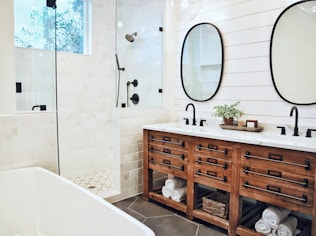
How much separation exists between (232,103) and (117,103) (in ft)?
4.51

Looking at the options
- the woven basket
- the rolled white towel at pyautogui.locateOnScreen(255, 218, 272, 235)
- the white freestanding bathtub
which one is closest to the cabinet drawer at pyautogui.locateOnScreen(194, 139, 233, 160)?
the woven basket

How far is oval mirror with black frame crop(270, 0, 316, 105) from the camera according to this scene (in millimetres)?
2340

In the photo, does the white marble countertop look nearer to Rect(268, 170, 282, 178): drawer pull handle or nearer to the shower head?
Rect(268, 170, 282, 178): drawer pull handle

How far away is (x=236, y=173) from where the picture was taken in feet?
7.36

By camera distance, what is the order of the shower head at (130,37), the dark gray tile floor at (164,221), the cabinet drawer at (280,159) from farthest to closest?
1. the shower head at (130,37)
2. the dark gray tile floor at (164,221)
3. the cabinet drawer at (280,159)

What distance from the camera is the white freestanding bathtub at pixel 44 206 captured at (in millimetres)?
1882

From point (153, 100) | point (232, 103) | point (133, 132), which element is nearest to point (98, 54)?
point (153, 100)

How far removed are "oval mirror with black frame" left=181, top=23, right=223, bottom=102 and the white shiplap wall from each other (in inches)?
2.9

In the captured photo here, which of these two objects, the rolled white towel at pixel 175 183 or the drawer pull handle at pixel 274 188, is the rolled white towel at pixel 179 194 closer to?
the rolled white towel at pixel 175 183

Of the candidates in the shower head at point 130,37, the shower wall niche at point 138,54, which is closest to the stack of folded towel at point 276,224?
the shower wall niche at point 138,54

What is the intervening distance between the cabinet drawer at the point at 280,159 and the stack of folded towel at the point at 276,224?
40 cm

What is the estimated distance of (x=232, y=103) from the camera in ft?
9.57

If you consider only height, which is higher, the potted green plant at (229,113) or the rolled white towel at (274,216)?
the potted green plant at (229,113)

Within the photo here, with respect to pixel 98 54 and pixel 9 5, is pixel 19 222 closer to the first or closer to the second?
pixel 9 5
